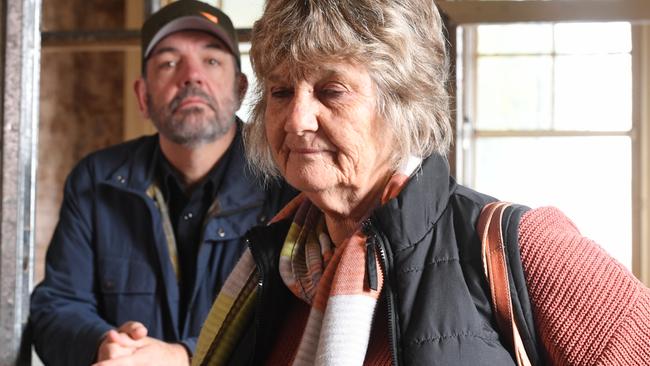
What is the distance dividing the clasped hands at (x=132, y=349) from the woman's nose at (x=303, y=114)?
0.73 m

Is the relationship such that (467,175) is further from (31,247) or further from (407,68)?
(407,68)

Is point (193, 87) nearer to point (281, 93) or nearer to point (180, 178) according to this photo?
point (180, 178)

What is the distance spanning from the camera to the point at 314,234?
1519 millimetres

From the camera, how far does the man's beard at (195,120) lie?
7.16 ft

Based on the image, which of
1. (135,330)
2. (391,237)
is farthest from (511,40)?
(391,237)

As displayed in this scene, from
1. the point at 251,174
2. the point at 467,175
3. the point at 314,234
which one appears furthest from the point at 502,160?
the point at 314,234

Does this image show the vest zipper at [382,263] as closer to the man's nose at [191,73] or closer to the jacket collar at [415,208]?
the jacket collar at [415,208]

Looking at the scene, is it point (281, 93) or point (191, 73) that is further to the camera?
point (191, 73)

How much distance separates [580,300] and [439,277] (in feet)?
0.58

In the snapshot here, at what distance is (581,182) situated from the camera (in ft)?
18.9

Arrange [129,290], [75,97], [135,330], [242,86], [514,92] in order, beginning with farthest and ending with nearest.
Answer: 1. [514,92]
2. [75,97]
3. [242,86]
4. [129,290]
5. [135,330]

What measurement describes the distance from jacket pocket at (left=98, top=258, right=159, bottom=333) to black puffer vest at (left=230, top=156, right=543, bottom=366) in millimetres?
963

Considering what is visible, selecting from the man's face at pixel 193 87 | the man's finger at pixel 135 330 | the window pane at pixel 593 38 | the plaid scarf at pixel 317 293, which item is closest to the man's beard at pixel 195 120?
the man's face at pixel 193 87

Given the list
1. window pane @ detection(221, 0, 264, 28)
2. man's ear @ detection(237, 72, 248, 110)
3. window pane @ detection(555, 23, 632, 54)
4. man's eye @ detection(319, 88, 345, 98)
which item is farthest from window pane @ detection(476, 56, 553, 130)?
man's eye @ detection(319, 88, 345, 98)
